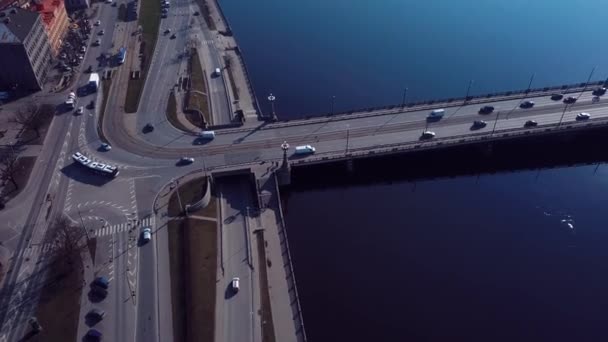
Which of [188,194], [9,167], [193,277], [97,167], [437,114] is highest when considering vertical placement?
[437,114]

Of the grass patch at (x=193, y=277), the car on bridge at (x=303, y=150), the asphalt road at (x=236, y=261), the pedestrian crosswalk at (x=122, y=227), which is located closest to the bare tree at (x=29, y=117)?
the pedestrian crosswalk at (x=122, y=227)

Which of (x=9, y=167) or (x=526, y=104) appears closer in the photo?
(x=9, y=167)

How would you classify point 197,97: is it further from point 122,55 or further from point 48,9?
point 48,9

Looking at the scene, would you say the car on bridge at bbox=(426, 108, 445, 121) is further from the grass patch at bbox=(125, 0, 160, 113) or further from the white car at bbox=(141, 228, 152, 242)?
the grass patch at bbox=(125, 0, 160, 113)

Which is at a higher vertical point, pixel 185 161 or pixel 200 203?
pixel 185 161

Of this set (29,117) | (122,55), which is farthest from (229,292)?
(122,55)

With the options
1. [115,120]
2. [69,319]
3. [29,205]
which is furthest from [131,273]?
[115,120]

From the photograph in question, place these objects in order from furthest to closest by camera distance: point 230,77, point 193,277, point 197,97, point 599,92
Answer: point 230,77 → point 197,97 → point 599,92 → point 193,277

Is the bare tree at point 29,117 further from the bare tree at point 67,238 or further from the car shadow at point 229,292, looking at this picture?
the car shadow at point 229,292
